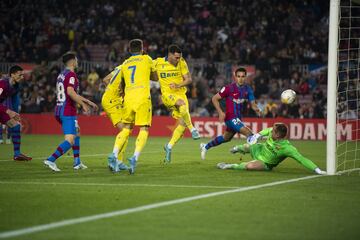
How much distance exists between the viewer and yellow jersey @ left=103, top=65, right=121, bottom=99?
12.2 metres

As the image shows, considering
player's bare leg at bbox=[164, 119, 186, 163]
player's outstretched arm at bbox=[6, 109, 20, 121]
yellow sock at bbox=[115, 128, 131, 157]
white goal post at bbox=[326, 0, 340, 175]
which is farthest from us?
player's bare leg at bbox=[164, 119, 186, 163]

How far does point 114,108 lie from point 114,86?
57 cm

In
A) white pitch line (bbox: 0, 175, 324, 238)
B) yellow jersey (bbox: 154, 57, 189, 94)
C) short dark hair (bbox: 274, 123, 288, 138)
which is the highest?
yellow jersey (bbox: 154, 57, 189, 94)

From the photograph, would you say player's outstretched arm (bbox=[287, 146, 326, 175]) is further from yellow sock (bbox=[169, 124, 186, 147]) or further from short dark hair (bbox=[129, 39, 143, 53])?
yellow sock (bbox=[169, 124, 186, 147])

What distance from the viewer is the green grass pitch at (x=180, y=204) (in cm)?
627

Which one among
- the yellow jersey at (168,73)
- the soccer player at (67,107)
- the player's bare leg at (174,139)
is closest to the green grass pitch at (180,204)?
the soccer player at (67,107)

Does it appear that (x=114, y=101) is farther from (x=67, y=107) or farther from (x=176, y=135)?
(x=176, y=135)

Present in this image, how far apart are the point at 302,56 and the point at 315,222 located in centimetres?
2500

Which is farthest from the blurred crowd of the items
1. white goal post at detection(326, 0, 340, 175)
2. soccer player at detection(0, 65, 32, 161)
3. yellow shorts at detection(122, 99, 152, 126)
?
yellow shorts at detection(122, 99, 152, 126)

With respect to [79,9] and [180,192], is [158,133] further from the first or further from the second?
[180,192]

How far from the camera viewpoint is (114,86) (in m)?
12.5

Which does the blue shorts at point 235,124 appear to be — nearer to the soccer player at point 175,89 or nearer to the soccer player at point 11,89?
the soccer player at point 175,89

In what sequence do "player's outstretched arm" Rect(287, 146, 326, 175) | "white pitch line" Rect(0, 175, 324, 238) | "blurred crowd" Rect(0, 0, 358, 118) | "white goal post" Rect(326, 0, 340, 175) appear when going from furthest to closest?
1. "blurred crowd" Rect(0, 0, 358, 118)
2. "player's outstretched arm" Rect(287, 146, 326, 175)
3. "white goal post" Rect(326, 0, 340, 175)
4. "white pitch line" Rect(0, 175, 324, 238)

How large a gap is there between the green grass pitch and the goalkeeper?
240mm
